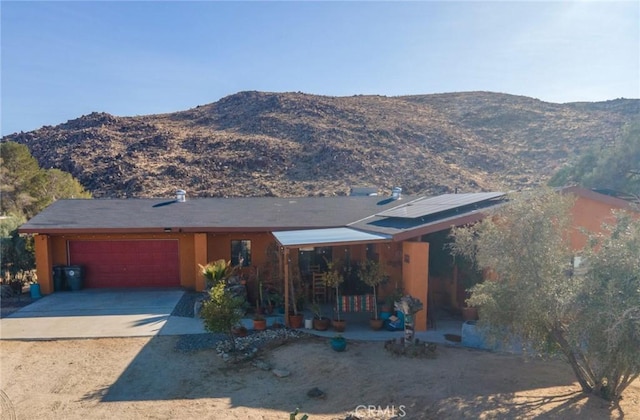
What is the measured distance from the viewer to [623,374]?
264 inches

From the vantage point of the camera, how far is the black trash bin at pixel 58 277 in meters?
15.7

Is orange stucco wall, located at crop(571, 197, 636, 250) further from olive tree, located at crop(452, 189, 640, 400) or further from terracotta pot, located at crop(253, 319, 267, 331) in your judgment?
terracotta pot, located at crop(253, 319, 267, 331)

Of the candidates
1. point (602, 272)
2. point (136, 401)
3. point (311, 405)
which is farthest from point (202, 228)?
point (602, 272)

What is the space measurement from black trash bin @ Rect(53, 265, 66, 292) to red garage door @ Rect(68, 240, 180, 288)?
538mm

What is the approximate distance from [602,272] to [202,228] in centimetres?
1232

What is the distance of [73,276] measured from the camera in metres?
15.8

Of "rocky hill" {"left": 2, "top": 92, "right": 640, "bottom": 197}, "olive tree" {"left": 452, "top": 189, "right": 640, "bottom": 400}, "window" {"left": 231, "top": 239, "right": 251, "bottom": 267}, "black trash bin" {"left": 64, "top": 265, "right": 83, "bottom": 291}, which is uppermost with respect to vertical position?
"rocky hill" {"left": 2, "top": 92, "right": 640, "bottom": 197}

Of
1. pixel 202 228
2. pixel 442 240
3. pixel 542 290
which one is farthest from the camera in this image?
pixel 202 228

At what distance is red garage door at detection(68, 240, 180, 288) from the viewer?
16.2 meters

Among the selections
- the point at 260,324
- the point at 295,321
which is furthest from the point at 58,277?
the point at 295,321

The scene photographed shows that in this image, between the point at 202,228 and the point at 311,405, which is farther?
the point at 202,228

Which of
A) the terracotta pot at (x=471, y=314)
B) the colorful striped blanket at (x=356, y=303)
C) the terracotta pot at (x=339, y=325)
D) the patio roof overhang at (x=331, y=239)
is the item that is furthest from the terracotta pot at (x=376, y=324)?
the terracotta pot at (x=471, y=314)

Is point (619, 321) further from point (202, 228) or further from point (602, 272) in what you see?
point (202, 228)

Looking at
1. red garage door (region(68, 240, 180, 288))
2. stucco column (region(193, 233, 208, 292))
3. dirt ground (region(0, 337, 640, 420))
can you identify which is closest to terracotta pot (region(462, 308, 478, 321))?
dirt ground (region(0, 337, 640, 420))
